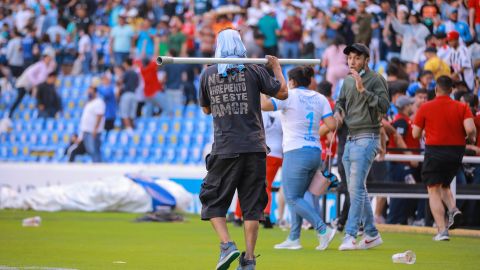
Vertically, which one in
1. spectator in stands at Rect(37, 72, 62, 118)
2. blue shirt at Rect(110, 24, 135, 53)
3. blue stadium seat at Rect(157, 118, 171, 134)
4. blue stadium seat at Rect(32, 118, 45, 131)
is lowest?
blue stadium seat at Rect(32, 118, 45, 131)

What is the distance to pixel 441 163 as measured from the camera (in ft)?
43.7

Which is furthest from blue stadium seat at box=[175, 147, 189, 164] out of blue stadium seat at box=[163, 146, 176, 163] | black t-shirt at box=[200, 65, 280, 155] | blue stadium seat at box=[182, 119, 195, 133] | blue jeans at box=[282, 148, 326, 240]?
black t-shirt at box=[200, 65, 280, 155]

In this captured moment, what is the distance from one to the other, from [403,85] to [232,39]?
25.7ft

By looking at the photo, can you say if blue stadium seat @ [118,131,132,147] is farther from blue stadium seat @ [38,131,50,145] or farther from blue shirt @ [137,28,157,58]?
blue shirt @ [137,28,157,58]

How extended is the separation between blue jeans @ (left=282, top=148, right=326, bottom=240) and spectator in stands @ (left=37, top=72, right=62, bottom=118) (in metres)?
19.3

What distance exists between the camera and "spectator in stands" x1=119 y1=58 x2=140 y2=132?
27.6m

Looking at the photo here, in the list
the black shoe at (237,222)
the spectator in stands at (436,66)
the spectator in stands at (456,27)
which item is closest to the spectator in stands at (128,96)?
the spectator in stands at (456,27)

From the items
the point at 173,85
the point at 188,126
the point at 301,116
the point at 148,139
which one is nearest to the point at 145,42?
the point at 173,85

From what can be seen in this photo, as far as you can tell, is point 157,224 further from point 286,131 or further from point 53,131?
point 53,131

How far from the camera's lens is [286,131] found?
39.0 feet

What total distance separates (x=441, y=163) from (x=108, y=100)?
613 inches

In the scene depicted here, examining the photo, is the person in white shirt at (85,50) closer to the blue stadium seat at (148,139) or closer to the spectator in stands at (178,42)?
the spectator in stands at (178,42)

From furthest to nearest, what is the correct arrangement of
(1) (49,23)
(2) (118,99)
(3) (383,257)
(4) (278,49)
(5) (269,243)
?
(1) (49,23), (2) (118,99), (4) (278,49), (5) (269,243), (3) (383,257)

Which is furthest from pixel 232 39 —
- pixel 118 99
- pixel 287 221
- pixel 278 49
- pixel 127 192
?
pixel 118 99
